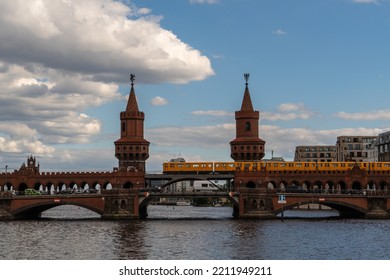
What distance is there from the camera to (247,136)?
162 metres

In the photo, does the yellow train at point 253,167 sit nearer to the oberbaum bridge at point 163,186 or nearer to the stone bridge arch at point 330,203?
the oberbaum bridge at point 163,186

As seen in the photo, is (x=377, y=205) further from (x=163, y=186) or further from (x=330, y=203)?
(x=163, y=186)

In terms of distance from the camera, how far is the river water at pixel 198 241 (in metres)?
A: 76.1

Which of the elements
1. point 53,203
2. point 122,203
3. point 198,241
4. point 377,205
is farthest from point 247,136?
point 198,241

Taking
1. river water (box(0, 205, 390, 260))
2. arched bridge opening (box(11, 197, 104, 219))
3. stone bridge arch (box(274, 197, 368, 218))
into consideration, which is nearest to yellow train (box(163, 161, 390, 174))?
stone bridge arch (box(274, 197, 368, 218))

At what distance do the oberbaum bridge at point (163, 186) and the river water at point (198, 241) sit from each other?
15.5 metres

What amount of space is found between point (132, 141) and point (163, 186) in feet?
57.3

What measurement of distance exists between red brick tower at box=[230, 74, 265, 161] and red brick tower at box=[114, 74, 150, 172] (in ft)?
74.3

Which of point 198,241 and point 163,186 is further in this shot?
point 163,186

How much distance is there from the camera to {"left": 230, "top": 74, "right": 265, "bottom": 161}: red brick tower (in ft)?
528

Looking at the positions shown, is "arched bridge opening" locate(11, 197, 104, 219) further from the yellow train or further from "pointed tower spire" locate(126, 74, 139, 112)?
"pointed tower spire" locate(126, 74, 139, 112)

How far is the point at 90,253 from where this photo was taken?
77.9 metres
